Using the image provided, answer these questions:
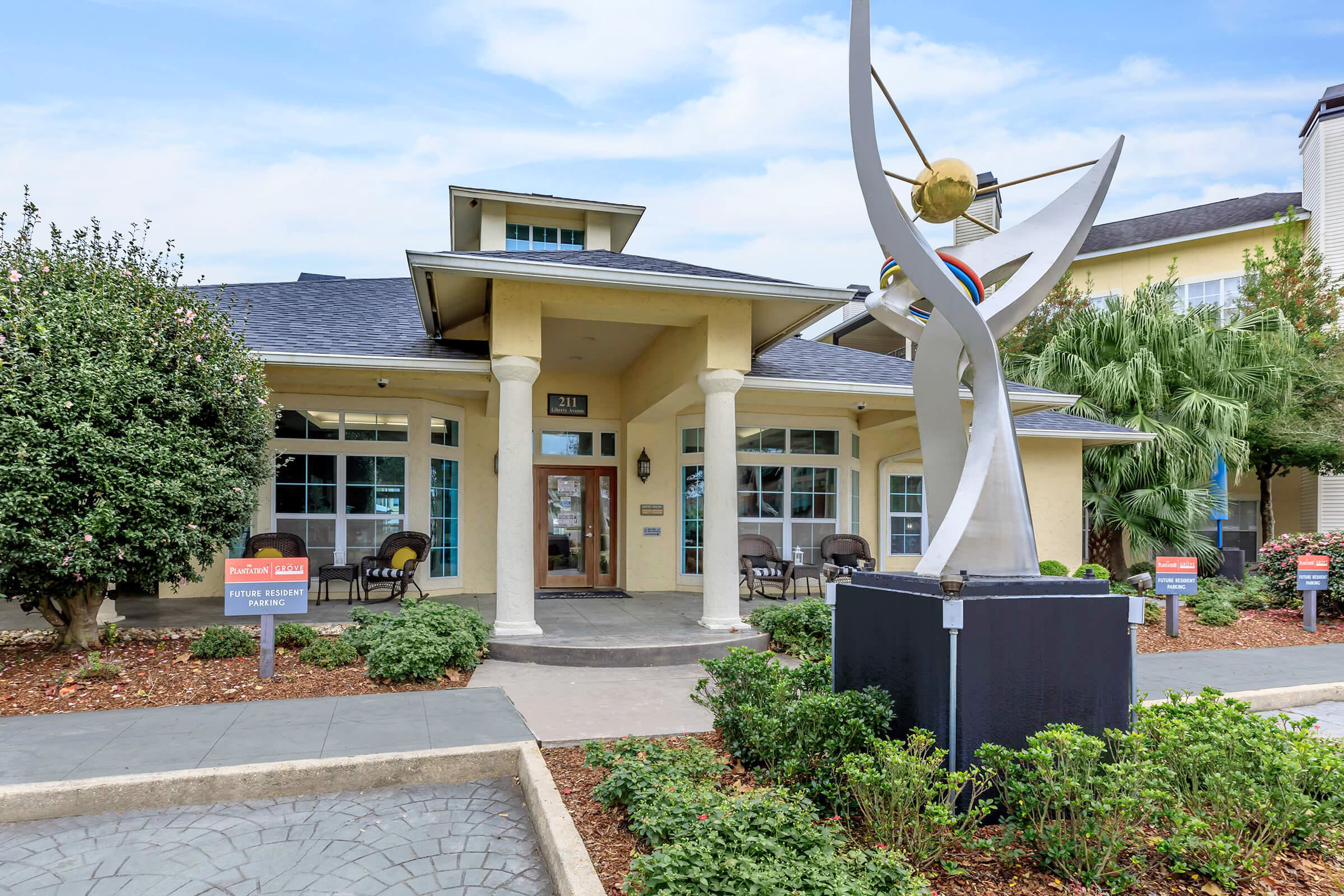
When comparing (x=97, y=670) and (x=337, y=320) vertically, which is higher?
(x=337, y=320)

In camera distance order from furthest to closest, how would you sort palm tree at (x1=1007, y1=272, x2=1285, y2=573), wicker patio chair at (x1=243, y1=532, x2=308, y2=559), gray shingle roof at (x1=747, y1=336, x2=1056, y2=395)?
palm tree at (x1=1007, y1=272, x2=1285, y2=573), gray shingle roof at (x1=747, y1=336, x2=1056, y2=395), wicker patio chair at (x1=243, y1=532, x2=308, y2=559)

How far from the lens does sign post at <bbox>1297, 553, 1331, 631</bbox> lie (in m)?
9.73

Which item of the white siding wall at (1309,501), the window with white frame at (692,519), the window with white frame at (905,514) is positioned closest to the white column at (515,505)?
the window with white frame at (692,519)

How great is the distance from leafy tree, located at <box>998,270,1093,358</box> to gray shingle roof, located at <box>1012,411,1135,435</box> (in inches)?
256

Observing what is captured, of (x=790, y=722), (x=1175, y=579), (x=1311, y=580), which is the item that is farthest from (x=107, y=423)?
(x=1311, y=580)

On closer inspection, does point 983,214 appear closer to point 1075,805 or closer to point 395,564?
point 395,564

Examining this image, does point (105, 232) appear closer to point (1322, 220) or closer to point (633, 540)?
point (633, 540)

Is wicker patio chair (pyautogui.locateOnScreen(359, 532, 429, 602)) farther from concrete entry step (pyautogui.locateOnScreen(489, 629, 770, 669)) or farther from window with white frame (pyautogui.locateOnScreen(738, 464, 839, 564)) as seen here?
window with white frame (pyautogui.locateOnScreen(738, 464, 839, 564))

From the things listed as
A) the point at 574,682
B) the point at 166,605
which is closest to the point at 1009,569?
the point at 574,682

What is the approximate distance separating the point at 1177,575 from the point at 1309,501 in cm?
1487

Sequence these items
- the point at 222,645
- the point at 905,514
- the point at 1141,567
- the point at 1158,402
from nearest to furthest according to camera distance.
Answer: the point at 222,645
the point at 905,514
the point at 1141,567
the point at 1158,402

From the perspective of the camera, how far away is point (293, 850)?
11.0 ft

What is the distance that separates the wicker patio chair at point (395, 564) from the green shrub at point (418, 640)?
2145 mm

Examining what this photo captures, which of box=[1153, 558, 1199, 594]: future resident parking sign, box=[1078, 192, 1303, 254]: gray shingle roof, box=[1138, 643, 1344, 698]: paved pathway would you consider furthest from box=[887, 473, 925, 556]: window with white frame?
box=[1078, 192, 1303, 254]: gray shingle roof
